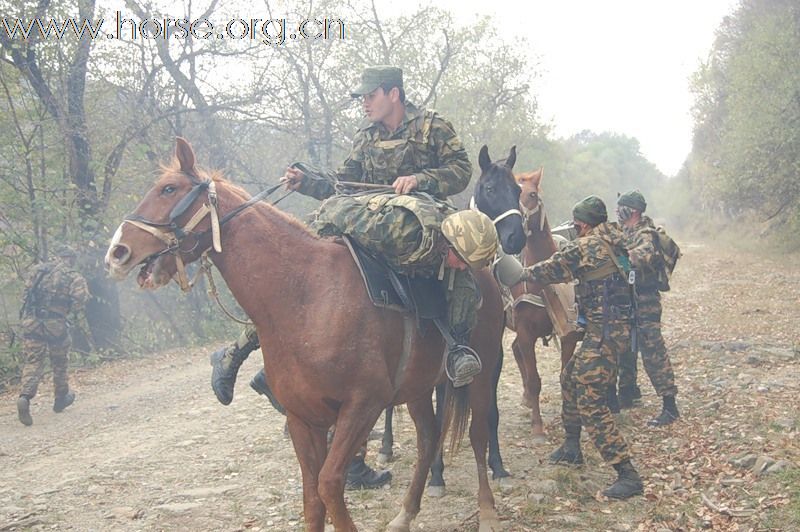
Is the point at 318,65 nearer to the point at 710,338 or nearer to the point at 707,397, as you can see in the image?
the point at 710,338

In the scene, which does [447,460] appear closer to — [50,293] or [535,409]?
[535,409]

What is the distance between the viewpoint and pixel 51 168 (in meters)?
14.1

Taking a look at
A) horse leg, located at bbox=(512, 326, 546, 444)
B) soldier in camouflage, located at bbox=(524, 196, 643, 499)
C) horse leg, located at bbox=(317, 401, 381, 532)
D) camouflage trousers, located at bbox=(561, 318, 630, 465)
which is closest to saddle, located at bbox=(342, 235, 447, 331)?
horse leg, located at bbox=(317, 401, 381, 532)

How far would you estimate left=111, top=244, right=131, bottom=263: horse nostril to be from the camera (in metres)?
3.91

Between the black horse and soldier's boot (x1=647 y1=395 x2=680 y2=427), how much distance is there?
7.53 feet

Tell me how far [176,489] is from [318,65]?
16.8 meters

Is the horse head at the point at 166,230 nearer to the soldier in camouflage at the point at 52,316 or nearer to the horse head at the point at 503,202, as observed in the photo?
the horse head at the point at 503,202

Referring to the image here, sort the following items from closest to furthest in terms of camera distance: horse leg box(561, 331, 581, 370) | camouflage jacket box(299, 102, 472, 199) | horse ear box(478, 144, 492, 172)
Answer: camouflage jacket box(299, 102, 472, 199)
horse ear box(478, 144, 492, 172)
horse leg box(561, 331, 581, 370)


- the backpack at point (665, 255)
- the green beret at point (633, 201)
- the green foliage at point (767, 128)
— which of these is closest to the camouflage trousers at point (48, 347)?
Answer: the green beret at point (633, 201)

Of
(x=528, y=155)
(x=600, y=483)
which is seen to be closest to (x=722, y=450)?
(x=600, y=483)

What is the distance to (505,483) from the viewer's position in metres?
6.12

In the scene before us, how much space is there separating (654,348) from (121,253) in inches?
244

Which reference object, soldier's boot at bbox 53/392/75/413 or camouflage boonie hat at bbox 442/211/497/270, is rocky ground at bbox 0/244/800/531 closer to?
soldier's boot at bbox 53/392/75/413

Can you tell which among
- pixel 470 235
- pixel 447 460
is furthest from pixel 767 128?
pixel 470 235
